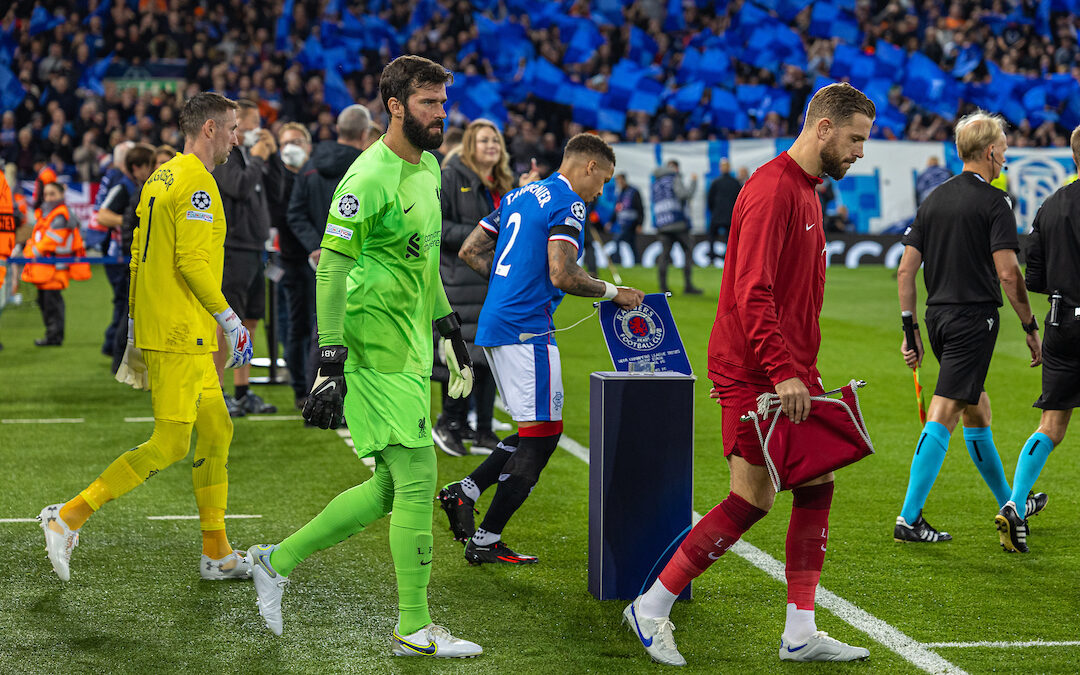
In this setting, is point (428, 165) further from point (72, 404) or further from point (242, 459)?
point (72, 404)

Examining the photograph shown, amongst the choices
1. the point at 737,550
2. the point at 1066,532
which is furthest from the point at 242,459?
the point at 1066,532

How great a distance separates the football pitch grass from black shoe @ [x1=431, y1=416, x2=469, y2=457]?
113 millimetres

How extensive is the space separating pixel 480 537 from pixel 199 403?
1.44 meters

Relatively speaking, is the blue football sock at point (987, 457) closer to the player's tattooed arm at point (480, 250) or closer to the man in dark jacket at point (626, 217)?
the player's tattooed arm at point (480, 250)

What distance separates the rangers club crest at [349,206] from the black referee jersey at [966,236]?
9.92 ft

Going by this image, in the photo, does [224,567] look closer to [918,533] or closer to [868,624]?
[868,624]

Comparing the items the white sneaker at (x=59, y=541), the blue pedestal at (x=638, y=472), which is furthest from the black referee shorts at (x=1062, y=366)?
the white sneaker at (x=59, y=541)

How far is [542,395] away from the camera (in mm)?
5645

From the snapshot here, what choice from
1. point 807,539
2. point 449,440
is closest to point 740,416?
point 807,539

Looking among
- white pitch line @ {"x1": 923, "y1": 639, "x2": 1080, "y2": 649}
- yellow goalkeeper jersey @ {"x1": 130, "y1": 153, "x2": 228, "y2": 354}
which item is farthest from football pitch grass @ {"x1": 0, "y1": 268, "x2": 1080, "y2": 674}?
yellow goalkeeper jersey @ {"x1": 130, "y1": 153, "x2": 228, "y2": 354}

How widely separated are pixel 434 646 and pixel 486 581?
3.54ft

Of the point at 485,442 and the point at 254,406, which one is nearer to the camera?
the point at 485,442

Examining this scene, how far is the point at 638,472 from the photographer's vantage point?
5016 millimetres

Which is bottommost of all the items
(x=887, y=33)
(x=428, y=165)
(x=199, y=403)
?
(x=199, y=403)
